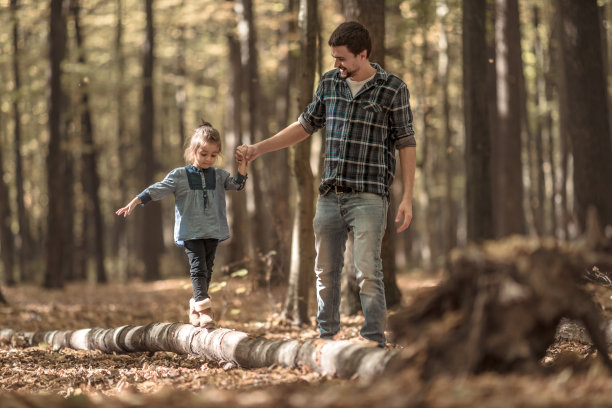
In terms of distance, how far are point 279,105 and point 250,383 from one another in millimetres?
17403

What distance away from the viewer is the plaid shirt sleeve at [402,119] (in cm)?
508

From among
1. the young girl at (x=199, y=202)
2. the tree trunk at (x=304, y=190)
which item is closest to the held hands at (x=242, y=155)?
the young girl at (x=199, y=202)

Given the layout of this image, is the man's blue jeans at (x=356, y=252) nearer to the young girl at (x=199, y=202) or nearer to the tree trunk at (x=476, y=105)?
the young girl at (x=199, y=202)

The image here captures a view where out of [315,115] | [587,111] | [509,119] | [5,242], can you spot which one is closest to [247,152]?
[315,115]

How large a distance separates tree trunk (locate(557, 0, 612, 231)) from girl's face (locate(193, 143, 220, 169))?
4906mm

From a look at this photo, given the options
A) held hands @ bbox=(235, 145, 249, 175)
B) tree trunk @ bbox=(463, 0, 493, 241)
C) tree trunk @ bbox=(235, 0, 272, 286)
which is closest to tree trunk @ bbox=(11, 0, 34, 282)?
tree trunk @ bbox=(235, 0, 272, 286)

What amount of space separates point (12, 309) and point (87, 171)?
1130 cm

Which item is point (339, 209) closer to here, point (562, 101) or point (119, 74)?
point (562, 101)

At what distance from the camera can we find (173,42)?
91.8ft

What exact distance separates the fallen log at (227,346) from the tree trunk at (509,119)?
8.96 meters

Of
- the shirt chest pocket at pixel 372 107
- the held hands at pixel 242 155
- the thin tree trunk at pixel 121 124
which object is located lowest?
the held hands at pixel 242 155

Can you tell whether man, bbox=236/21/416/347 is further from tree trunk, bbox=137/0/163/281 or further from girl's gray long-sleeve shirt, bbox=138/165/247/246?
tree trunk, bbox=137/0/163/281

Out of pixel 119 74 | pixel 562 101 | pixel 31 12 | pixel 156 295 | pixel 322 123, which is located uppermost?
pixel 31 12

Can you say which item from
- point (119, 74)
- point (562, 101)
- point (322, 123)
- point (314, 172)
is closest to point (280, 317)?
point (314, 172)
